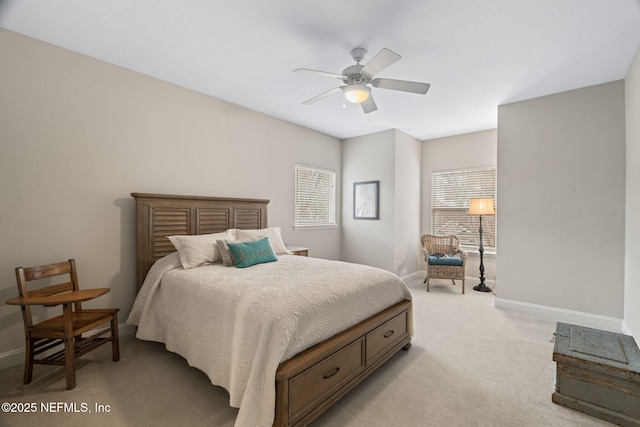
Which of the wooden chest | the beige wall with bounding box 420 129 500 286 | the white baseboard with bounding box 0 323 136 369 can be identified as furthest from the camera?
the beige wall with bounding box 420 129 500 286

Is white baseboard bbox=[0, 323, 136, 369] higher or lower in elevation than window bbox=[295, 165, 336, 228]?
lower

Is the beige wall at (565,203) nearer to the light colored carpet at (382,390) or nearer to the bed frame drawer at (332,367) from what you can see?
the light colored carpet at (382,390)

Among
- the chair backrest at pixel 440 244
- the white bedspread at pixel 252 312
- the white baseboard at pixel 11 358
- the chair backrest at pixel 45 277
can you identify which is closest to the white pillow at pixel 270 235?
the white bedspread at pixel 252 312

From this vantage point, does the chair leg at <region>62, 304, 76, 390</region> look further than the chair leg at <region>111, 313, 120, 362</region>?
No

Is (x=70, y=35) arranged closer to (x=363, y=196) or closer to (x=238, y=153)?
(x=238, y=153)

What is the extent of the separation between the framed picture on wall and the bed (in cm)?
250

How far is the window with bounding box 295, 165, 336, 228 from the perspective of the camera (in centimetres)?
501

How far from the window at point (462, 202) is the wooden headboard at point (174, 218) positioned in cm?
382

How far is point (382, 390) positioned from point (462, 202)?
4314 millimetres

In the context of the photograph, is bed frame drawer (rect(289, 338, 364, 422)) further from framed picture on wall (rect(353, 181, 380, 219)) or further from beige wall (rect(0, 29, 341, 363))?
framed picture on wall (rect(353, 181, 380, 219))

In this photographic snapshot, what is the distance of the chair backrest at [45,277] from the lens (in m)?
2.14

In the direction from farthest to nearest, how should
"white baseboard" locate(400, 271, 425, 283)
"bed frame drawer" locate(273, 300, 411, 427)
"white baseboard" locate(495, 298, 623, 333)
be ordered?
"white baseboard" locate(400, 271, 425, 283), "white baseboard" locate(495, 298, 623, 333), "bed frame drawer" locate(273, 300, 411, 427)

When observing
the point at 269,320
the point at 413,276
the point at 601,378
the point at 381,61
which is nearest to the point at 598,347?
the point at 601,378

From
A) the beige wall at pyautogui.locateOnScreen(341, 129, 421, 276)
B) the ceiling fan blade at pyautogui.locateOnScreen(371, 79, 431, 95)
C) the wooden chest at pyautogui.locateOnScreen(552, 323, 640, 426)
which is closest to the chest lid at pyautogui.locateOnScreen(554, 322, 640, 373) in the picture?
the wooden chest at pyautogui.locateOnScreen(552, 323, 640, 426)
